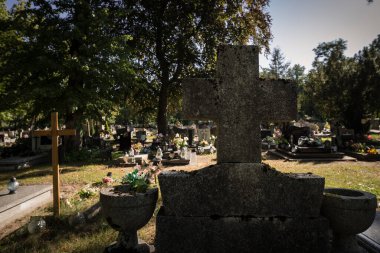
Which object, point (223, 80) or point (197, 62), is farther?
point (197, 62)

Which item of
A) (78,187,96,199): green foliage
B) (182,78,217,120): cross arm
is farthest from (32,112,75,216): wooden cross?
(182,78,217,120): cross arm

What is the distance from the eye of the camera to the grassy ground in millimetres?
5027

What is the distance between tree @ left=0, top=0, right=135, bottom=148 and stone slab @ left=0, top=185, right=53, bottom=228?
21.4ft

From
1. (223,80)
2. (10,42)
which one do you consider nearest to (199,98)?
(223,80)

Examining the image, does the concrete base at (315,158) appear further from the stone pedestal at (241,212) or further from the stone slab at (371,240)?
the stone pedestal at (241,212)

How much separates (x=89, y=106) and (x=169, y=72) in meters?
8.64

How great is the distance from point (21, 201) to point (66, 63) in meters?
8.54

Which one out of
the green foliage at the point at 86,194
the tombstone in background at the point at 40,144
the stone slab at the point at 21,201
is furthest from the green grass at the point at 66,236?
the tombstone in background at the point at 40,144

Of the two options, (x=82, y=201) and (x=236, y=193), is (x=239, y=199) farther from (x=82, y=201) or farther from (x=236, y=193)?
(x=82, y=201)

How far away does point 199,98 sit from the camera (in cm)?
408

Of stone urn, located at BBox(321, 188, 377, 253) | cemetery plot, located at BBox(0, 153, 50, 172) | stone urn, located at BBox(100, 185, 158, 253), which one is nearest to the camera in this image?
stone urn, located at BBox(321, 188, 377, 253)

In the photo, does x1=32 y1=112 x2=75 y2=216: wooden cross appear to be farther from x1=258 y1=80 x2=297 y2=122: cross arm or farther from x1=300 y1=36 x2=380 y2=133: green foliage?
x1=300 y1=36 x2=380 y2=133: green foliage

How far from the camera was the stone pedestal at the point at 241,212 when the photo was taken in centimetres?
390

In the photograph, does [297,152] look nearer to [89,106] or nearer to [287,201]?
[89,106]
